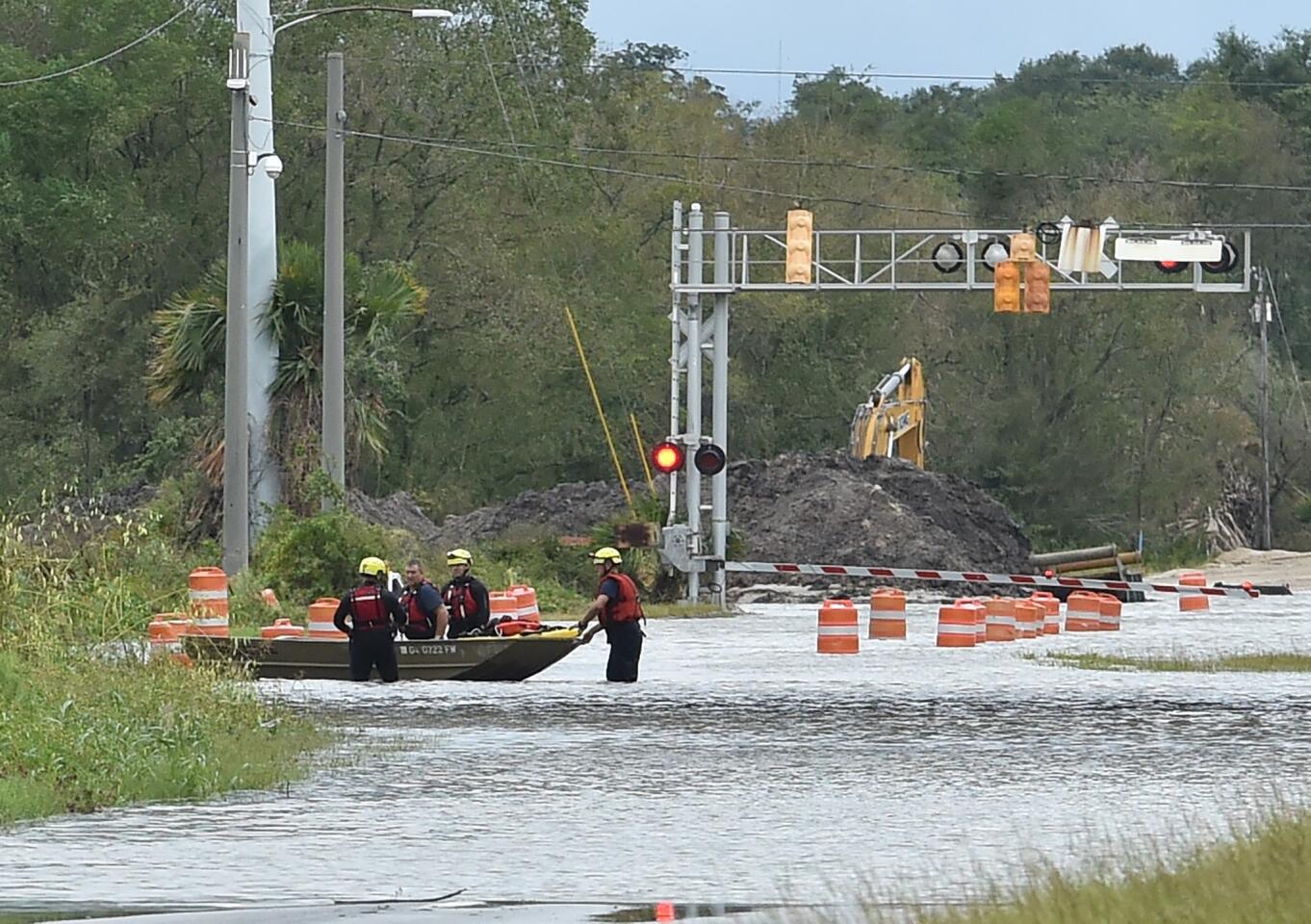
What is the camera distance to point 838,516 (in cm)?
5991

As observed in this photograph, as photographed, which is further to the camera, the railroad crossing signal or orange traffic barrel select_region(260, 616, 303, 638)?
the railroad crossing signal

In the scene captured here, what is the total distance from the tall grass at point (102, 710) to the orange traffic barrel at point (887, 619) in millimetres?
16615

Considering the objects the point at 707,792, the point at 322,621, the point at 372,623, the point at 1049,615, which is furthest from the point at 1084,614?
the point at 707,792

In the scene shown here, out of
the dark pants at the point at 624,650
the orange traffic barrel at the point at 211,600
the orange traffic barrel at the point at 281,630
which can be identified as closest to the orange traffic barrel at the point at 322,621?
the orange traffic barrel at the point at 281,630

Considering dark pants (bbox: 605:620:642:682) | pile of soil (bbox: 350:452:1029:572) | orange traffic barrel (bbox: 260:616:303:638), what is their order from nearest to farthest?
dark pants (bbox: 605:620:642:682) < orange traffic barrel (bbox: 260:616:303:638) < pile of soil (bbox: 350:452:1029:572)

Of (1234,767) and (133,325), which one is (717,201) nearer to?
(133,325)

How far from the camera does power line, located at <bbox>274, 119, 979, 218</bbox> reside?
212 ft

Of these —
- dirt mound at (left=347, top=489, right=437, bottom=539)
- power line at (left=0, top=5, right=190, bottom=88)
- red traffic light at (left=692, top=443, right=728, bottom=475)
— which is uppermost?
power line at (left=0, top=5, right=190, bottom=88)

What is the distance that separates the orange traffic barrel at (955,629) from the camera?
117 feet

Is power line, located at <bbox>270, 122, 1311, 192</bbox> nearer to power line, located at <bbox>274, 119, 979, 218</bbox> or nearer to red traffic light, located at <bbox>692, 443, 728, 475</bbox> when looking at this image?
power line, located at <bbox>274, 119, 979, 218</bbox>

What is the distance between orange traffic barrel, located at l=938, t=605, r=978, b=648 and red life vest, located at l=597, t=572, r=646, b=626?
27.4 feet

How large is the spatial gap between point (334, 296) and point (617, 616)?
12.6m

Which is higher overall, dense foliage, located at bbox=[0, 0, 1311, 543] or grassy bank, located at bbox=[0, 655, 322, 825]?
dense foliage, located at bbox=[0, 0, 1311, 543]

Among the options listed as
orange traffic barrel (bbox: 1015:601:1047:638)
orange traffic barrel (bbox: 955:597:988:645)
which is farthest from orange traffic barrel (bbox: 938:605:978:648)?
orange traffic barrel (bbox: 1015:601:1047:638)
